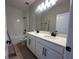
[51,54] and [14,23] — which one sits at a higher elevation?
[14,23]

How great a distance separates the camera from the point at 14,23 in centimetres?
714

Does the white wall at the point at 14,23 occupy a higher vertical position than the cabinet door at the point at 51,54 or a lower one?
higher

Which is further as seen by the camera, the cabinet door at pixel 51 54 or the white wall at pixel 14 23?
the white wall at pixel 14 23

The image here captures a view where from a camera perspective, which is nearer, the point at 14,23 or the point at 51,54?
the point at 51,54

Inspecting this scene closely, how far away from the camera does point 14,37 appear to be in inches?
263

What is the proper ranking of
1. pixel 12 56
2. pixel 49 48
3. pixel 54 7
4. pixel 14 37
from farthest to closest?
pixel 14 37 < pixel 12 56 < pixel 54 7 < pixel 49 48

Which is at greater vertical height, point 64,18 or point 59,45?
point 64,18

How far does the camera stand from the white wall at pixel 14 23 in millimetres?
6816
